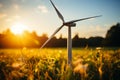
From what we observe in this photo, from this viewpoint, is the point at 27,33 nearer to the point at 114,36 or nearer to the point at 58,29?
the point at 114,36

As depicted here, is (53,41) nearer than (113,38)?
Yes

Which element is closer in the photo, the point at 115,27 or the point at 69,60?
the point at 69,60

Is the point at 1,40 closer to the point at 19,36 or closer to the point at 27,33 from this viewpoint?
the point at 19,36

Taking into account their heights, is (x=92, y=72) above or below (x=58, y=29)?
below

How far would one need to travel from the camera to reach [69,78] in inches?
231

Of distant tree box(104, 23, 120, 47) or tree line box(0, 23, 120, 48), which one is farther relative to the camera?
distant tree box(104, 23, 120, 47)

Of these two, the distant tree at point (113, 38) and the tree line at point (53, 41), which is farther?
the distant tree at point (113, 38)

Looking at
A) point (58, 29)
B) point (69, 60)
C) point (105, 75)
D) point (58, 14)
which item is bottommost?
point (105, 75)

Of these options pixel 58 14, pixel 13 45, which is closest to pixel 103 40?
pixel 13 45

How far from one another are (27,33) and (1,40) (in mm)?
8990

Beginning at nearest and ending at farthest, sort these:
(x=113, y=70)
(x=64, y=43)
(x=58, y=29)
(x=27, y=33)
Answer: (x=113, y=70) < (x=58, y=29) < (x=64, y=43) < (x=27, y=33)

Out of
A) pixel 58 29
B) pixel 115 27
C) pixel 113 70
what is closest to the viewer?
pixel 113 70

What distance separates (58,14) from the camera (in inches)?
371

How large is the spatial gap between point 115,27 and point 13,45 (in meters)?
27.8
